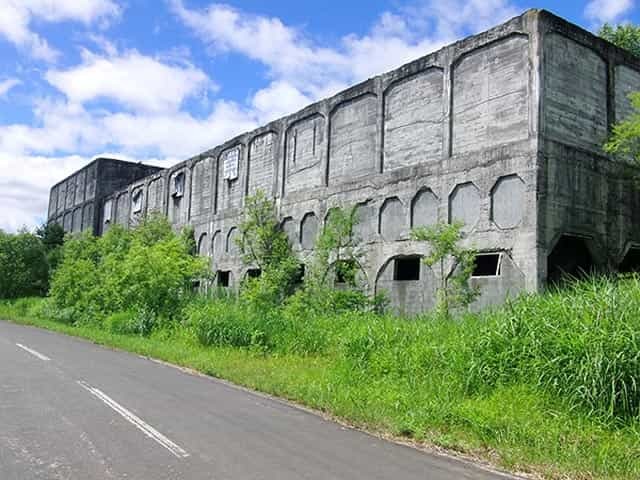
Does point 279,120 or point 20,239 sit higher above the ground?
point 279,120

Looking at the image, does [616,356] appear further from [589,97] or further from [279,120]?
[279,120]

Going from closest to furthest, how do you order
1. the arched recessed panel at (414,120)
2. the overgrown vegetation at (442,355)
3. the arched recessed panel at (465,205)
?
the overgrown vegetation at (442,355) < the arched recessed panel at (465,205) < the arched recessed panel at (414,120)

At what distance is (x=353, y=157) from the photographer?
22.1m

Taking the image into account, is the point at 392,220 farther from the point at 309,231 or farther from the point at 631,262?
the point at 631,262

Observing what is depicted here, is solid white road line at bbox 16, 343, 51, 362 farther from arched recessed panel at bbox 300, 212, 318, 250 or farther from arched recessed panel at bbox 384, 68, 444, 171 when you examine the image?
arched recessed panel at bbox 384, 68, 444, 171

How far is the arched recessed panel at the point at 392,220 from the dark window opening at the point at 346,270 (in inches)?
61.7

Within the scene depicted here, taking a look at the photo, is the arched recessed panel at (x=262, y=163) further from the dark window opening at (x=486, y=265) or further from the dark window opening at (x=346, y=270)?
the dark window opening at (x=486, y=265)

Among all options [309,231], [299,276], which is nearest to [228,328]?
[299,276]

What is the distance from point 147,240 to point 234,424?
26.7 m

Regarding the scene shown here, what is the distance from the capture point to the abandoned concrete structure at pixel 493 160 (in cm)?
1590

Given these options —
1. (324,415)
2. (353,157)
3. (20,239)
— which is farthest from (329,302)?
(20,239)

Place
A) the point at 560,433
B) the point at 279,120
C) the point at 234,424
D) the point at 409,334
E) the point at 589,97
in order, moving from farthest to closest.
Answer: the point at 279,120
the point at 589,97
the point at 409,334
the point at 234,424
the point at 560,433

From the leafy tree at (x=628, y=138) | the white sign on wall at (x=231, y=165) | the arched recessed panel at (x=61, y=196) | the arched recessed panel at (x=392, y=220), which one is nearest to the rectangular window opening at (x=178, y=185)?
the white sign on wall at (x=231, y=165)

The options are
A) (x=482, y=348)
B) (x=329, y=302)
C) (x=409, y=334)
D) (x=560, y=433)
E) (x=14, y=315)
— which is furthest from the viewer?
(x=14, y=315)
